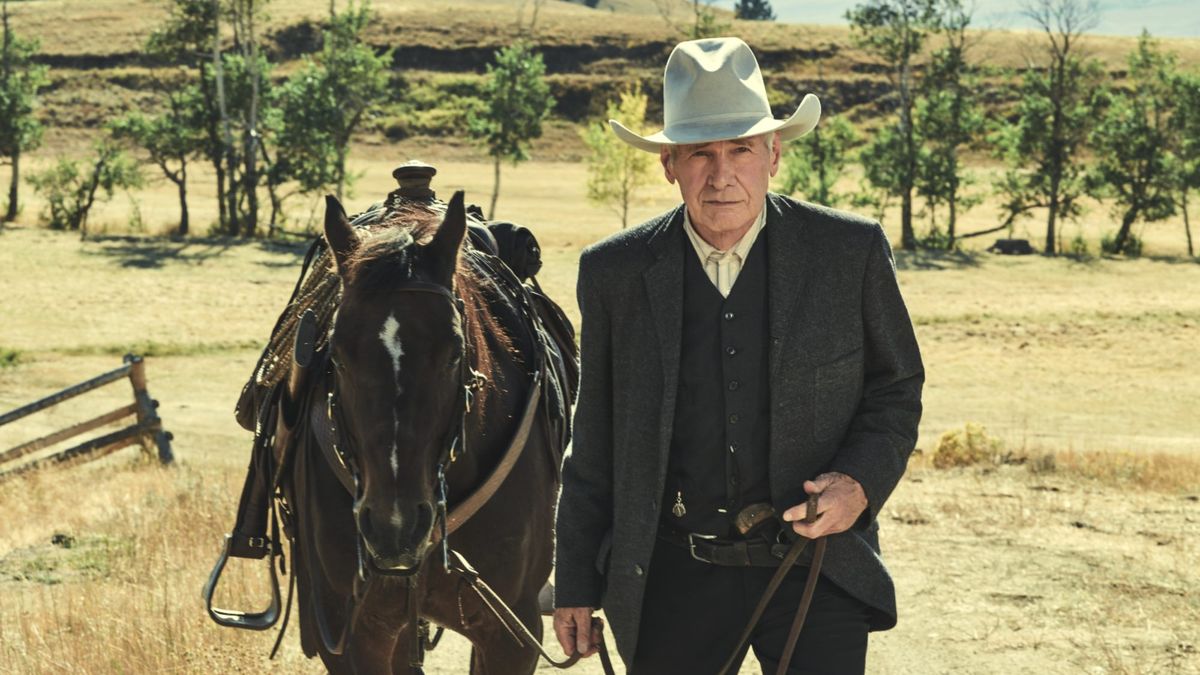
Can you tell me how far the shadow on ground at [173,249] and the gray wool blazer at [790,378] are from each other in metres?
39.5

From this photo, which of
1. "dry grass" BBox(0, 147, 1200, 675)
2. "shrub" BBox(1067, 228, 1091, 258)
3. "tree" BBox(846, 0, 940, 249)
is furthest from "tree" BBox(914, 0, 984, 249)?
"dry grass" BBox(0, 147, 1200, 675)

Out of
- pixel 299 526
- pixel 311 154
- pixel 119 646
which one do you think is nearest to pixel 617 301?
pixel 299 526

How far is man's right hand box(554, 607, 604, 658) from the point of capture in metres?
3.58

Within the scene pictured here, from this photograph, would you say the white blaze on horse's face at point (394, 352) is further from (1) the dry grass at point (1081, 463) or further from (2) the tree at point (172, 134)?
(2) the tree at point (172, 134)

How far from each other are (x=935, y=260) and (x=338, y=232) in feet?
149

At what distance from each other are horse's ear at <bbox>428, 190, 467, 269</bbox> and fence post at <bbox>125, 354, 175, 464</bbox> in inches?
473

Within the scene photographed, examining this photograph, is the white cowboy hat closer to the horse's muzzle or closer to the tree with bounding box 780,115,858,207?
the horse's muzzle

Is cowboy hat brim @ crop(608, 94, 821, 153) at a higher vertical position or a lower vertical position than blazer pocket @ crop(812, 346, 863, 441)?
higher

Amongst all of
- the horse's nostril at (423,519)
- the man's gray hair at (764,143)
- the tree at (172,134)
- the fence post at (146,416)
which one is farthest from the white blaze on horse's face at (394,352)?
the tree at (172,134)

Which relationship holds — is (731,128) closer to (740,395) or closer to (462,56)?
(740,395)

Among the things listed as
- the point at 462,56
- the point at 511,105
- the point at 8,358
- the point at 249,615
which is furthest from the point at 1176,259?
the point at 462,56

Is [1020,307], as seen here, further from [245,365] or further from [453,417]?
[453,417]

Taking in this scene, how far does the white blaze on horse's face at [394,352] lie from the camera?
12.8 feet

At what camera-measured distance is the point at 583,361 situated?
11.7 feet
